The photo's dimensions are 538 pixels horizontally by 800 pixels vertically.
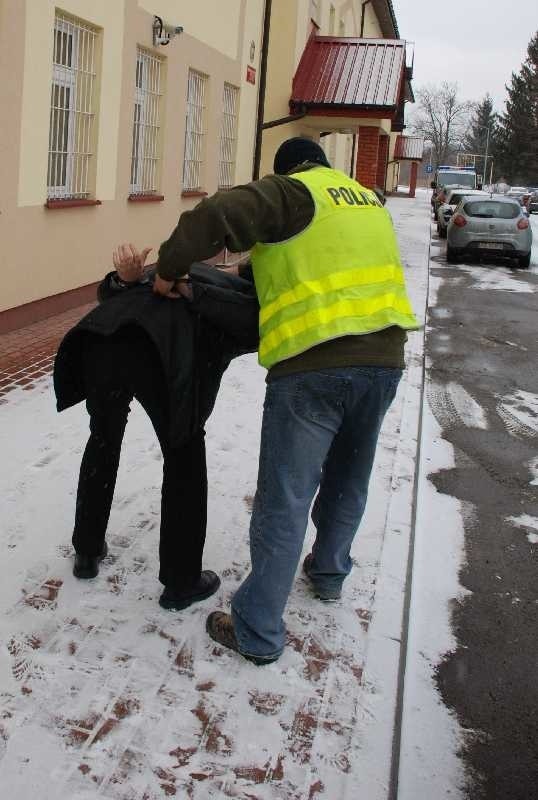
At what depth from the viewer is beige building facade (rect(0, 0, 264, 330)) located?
766 cm

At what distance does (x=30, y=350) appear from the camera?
24.4 feet

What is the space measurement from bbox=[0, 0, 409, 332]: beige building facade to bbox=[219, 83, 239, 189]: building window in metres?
0.02

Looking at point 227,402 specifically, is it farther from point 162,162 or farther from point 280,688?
point 162,162

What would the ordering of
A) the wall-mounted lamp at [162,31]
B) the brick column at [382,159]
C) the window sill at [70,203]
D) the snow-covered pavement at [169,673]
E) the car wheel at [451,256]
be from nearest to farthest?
the snow-covered pavement at [169,673]
the window sill at [70,203]
the wall-mounted lamp at [162,31]
the car wheel at [451,256]
the brick column at [382,159]

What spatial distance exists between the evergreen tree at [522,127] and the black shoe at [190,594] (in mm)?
73834

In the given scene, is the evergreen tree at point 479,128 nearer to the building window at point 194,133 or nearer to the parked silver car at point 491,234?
the parked silver car at point 491,234

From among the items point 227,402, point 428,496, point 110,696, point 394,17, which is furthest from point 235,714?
point 394,17

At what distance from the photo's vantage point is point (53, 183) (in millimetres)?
8711

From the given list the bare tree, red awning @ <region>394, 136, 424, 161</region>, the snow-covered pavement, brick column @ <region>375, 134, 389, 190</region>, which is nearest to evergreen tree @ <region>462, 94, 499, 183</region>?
the bare tree

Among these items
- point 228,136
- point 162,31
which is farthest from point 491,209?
point 162,31

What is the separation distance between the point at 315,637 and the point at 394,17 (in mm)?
32497

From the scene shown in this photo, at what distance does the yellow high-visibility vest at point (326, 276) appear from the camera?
9.14 feet

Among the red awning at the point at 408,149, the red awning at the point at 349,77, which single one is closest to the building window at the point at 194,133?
the red awning at the point at 349,77

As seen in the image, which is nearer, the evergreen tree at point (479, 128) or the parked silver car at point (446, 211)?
the parked silver car at point (446, 211)
